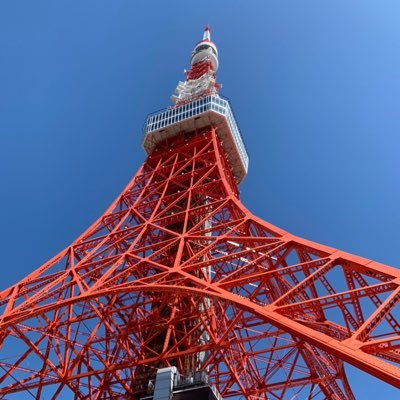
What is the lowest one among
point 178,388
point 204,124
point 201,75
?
point 178,388

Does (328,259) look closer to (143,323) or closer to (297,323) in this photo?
(297,323)

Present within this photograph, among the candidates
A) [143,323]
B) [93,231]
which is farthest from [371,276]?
[93,231]

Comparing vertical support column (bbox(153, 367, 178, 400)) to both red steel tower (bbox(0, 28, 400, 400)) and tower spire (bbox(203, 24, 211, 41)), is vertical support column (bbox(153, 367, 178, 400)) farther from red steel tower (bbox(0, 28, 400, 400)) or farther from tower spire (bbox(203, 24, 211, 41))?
tower spire (bbox(203, 24, 211, 41))

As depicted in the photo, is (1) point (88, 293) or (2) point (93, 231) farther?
(2) point (93, 231)

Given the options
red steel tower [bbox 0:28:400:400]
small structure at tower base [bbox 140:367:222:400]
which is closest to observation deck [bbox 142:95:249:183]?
red steel tower [bbox 0:28:400:400]

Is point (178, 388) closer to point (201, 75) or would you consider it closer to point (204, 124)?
point (204, 124)

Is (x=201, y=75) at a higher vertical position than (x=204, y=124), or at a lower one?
higher

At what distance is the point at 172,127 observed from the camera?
22891mm

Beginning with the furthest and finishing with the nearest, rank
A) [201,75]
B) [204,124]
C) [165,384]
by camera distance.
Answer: [201,75], [204,124], [165,384]

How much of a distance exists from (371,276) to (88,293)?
6.75 m

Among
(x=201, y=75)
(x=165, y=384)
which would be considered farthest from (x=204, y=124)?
(x=165, y=384)

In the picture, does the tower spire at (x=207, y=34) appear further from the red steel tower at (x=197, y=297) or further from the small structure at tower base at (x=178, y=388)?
the small structure at tower base at (x=178, y=388)

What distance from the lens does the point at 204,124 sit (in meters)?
22.7

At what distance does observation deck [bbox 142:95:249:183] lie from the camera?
73.8 ft
